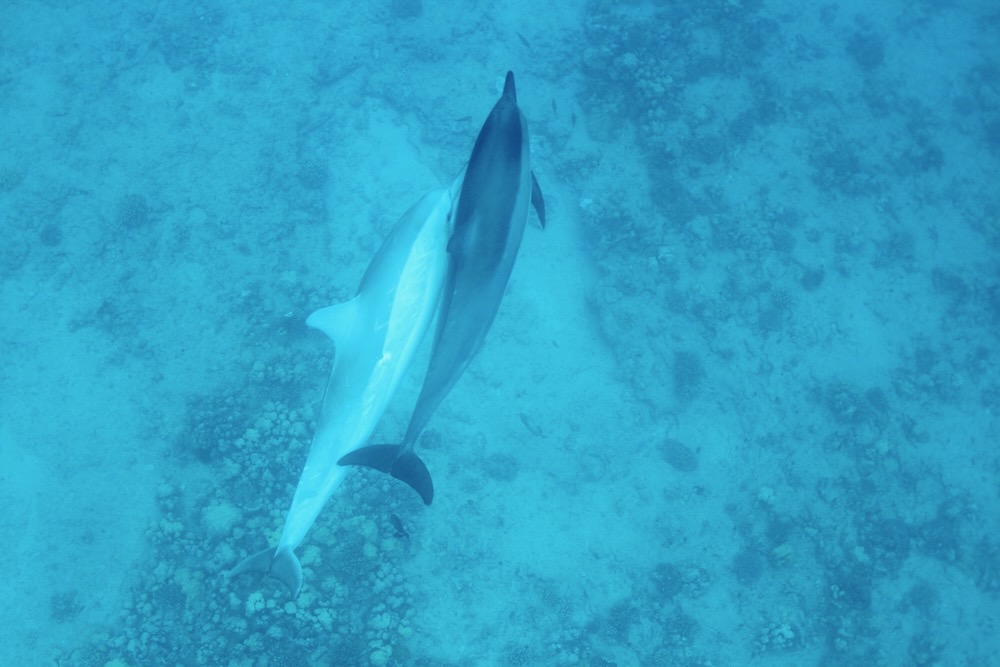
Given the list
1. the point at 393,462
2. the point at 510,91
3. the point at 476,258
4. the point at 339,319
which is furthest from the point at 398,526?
the point at 510,91

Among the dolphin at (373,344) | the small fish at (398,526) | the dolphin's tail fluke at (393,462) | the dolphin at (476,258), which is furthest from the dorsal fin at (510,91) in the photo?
the small fish at (398,526)

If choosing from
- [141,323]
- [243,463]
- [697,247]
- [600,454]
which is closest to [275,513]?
[243,463]

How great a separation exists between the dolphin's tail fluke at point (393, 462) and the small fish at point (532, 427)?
349 cm

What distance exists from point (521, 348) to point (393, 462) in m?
4.04

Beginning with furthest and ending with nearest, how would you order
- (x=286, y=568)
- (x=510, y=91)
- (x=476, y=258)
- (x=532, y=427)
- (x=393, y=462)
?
(x=532, y=427) → (x=286, y=568) → (x=510, y=91) → (x=393, y=462) → (x=476, y=258)

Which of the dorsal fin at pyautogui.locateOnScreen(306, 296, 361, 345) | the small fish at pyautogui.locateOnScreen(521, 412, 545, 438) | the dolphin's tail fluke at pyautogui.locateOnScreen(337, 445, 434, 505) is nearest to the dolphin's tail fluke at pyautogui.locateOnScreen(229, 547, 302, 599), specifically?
the dolphin's tail fluke at pyautogui.locateOnScreen(337, 445, 434, 505)

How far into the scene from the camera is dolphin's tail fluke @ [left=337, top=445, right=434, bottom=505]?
11.5ft

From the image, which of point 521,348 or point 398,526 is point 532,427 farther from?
point 398,526

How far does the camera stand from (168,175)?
7.57 m

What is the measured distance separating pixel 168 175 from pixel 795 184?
30.3ft

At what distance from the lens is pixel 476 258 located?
337cm

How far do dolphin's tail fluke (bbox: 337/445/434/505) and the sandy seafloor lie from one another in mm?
2573

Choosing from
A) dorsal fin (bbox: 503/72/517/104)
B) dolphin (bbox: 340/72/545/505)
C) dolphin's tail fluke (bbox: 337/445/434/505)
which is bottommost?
dolphin's tail fluke (bbox: 337/445/434/505)

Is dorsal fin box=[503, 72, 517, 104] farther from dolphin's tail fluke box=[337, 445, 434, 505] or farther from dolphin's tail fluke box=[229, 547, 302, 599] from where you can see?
dolphin's tail fluke box=[229, 547, 302, 599]
